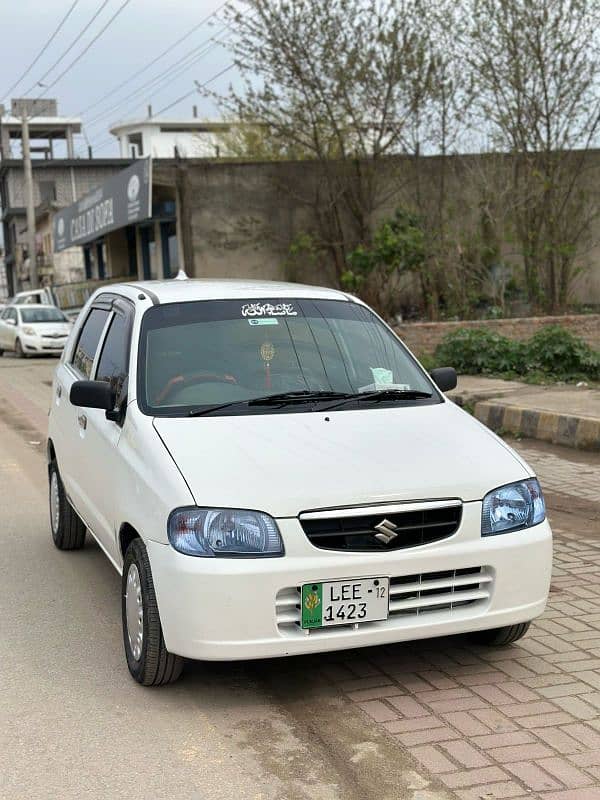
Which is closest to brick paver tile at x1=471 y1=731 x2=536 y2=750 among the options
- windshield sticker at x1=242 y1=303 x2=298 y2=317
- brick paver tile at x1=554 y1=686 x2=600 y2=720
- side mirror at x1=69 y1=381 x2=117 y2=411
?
brick paver tile at x1=554 y1=686 x2=600 y2=720

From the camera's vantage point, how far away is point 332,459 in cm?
434

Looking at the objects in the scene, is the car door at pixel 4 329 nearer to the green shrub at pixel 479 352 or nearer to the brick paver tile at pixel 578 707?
the green shrub at pixel 479 352

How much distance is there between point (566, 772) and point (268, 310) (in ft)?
9.40

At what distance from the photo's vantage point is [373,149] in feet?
76.1

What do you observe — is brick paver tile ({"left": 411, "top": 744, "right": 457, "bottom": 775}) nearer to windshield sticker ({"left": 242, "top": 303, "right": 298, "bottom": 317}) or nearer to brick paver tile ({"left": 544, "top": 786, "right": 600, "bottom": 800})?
brick paver tile ({"left": 544, "top": 786, "right": 600, "bottom": 800})

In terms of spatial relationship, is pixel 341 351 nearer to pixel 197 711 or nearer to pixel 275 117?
pixel 197 711

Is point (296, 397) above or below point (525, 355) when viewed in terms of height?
above

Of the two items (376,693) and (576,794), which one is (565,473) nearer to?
(376,693)

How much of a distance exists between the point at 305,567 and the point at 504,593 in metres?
0.93

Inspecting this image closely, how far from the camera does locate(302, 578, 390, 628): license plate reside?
13.3 feet

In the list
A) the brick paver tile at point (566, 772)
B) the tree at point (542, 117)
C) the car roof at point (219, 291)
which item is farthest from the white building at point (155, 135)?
the brick paver tile at point (566, 772)

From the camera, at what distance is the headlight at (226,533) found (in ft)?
13.2

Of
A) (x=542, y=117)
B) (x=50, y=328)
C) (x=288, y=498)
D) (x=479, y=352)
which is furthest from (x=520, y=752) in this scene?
(x=50, y=328)

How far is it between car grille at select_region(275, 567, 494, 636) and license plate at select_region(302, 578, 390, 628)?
0.13 feet
